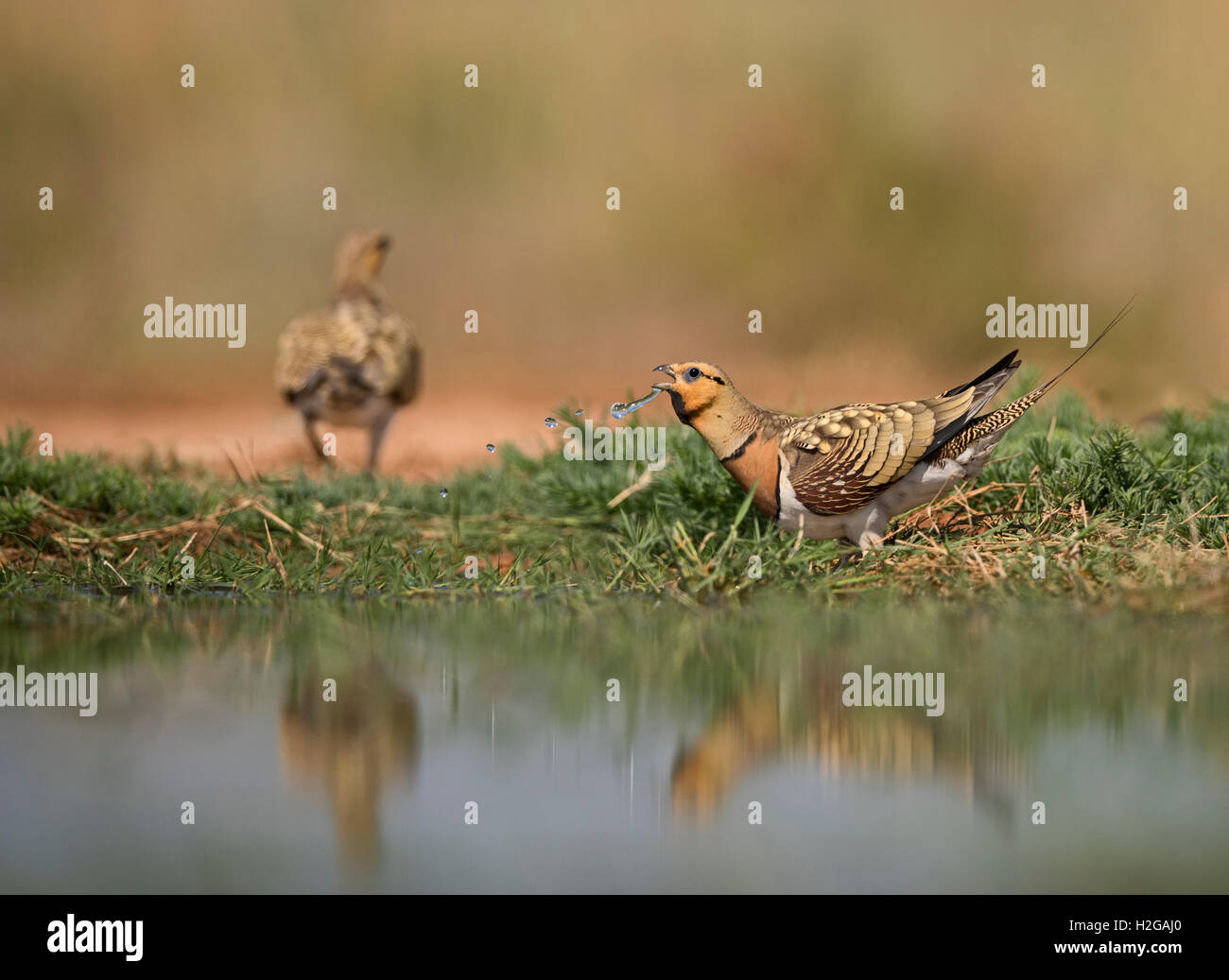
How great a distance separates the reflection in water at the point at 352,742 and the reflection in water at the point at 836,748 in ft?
1.76

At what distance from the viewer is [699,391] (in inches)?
195

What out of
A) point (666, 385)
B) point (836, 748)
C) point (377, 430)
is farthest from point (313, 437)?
point (836, 748)

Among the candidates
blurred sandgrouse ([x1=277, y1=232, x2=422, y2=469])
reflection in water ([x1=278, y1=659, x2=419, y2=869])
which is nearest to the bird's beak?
reflection in water ([x1=278, y1=659, x2=419, y2=869])

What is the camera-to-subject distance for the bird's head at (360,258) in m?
10.1

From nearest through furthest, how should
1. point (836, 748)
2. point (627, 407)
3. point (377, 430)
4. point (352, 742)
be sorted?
point (836, 748) < point (352, 742) < point (627, 407) < point (377, 430)

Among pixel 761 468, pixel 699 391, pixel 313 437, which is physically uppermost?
pixel 313 437

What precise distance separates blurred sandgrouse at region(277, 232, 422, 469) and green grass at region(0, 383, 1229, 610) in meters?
2.31

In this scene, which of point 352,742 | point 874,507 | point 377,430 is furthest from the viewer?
point 377,430

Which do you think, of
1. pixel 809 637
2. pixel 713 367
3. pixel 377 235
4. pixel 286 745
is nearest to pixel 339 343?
pixel 377 235

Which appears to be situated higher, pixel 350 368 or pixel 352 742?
pixel 350 368

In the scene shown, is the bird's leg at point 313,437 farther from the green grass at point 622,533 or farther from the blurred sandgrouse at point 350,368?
the green grass at point 622,533

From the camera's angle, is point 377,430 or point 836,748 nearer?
point 836,748

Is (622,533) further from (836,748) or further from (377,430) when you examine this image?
(377,430)

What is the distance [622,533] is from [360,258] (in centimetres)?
501
